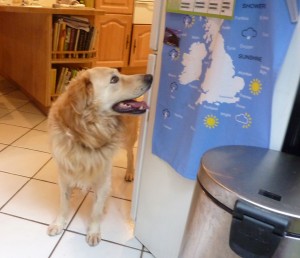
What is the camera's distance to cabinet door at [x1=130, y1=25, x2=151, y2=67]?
13.2 feet

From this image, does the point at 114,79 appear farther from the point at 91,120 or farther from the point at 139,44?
the point at 139,44

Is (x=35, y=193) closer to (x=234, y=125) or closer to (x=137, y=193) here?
(x=137, y=193)

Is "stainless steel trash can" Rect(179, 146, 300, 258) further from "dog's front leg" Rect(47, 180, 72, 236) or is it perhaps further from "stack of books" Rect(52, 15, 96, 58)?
"stack of books" Rect(52, 15, 96, 58)

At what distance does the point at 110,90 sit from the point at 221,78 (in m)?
0.55

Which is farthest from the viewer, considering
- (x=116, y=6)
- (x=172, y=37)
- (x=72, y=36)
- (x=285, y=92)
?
(x=116, y=6)

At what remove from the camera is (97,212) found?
1.43 metres

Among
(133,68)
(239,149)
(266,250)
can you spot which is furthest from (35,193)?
(133,68)

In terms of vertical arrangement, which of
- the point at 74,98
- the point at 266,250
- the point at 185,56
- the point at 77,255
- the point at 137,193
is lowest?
the point at 77,255

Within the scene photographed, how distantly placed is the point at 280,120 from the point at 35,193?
1387mm

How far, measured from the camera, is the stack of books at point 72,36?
98.5 inches

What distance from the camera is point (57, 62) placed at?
2.56 metres

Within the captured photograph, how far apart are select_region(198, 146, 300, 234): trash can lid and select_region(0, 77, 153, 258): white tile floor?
856mm

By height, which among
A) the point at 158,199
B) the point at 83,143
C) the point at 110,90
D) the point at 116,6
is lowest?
the point at 158,199

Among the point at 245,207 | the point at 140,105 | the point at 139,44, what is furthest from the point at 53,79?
the point at 245,207
